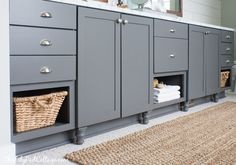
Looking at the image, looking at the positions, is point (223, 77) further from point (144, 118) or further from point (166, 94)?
point (144, 118)

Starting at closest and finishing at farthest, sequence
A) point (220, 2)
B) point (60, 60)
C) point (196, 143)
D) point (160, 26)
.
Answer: point (60, 60) → point (196, 143) → point (160, 26) → point (220, 2)

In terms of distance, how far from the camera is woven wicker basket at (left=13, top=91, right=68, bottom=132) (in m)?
1.57

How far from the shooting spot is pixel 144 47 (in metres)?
2.34

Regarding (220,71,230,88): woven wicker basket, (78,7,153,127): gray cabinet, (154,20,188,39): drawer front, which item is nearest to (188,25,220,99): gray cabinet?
(154,20,188,39): drawer front

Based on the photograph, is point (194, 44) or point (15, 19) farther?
point (194, 44)

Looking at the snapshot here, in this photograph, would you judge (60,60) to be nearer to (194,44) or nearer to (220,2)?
(194,44)

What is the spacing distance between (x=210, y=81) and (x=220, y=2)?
207 cm

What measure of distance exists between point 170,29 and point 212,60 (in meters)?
1.01

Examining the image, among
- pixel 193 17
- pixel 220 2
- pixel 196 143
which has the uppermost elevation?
pixel 220 2

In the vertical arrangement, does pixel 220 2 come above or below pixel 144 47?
above

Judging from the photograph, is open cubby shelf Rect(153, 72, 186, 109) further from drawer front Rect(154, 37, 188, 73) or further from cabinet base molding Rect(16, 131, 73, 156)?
cabinet base molding Rect(16, 131, 73, 156)

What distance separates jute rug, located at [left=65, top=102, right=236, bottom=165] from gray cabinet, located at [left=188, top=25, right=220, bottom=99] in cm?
68

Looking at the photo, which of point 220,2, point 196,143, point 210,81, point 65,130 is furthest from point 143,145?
point 220,2

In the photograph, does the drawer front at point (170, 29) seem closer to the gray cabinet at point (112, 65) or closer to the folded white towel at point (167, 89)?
the gray cabinet at point (112, 65)
